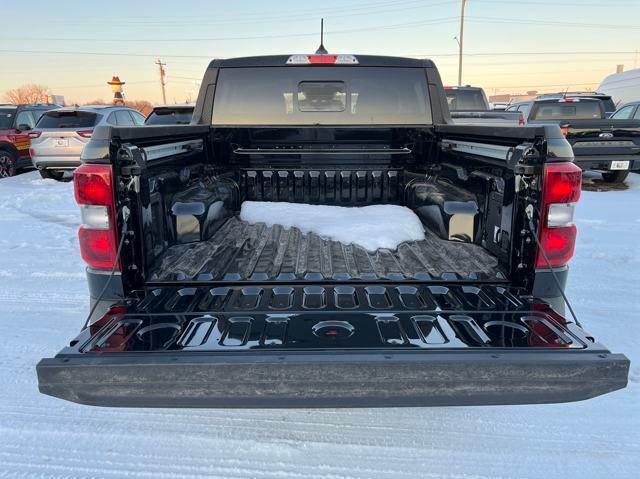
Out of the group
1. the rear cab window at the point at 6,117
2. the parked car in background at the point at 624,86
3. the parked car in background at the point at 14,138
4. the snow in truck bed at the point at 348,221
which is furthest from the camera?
the parked car in background at the point at 624,86

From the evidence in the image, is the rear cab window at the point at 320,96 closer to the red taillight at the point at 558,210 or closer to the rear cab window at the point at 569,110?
the red taillight at the point at 558,210

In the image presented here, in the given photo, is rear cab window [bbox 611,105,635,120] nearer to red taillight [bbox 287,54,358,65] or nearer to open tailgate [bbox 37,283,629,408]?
red taillight [bbox 287,54,358,65]

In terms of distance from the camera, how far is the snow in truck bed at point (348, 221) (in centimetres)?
316

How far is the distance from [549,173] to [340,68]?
7.00ft

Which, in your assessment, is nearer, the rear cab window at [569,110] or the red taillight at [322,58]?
the red taillight at [322,58]

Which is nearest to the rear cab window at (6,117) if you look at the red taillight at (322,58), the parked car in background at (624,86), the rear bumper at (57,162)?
the rear bumper at (57,162)

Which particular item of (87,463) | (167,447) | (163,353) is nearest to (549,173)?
(163,353)

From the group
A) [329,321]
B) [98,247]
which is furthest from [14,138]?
[329,321]

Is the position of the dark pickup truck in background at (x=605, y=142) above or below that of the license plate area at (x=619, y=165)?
above

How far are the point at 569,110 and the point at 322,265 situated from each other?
1068 cm

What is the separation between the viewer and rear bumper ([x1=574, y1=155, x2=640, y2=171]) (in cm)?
991

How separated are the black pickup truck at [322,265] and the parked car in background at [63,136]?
333 inches

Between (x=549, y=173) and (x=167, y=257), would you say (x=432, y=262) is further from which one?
(x=167, y=257)

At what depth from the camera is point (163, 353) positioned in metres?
1.80
